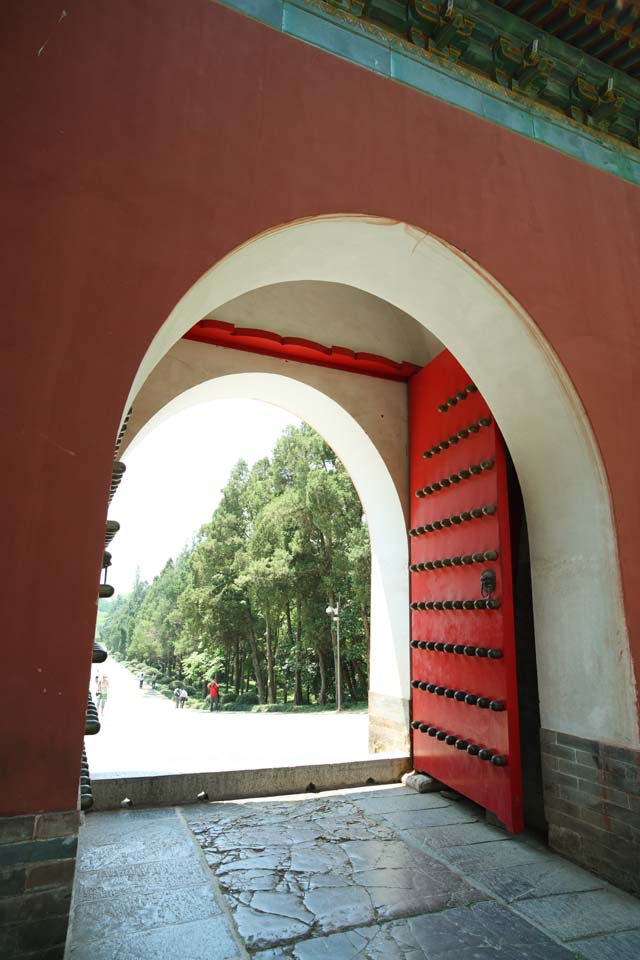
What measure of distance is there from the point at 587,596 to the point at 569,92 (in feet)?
10.2

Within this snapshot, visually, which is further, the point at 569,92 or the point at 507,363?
the point at 569,92

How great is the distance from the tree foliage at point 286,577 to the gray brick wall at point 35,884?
1346 cm

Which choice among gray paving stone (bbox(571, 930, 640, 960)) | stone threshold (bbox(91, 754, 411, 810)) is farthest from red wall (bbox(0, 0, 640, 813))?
stone threshold (bbox(91, 754, 411, 810))

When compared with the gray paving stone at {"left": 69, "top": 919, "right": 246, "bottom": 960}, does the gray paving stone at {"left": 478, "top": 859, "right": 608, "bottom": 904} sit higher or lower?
lower

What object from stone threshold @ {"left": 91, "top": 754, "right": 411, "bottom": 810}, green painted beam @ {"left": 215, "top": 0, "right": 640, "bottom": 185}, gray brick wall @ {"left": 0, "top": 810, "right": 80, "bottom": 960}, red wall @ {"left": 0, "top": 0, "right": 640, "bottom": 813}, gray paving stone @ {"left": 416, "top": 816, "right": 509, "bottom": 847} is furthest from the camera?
stone threshold @ {"left": 91, "top": 754, "right": 411, "bottom": 810}

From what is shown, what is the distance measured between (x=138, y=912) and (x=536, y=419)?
2880 mm

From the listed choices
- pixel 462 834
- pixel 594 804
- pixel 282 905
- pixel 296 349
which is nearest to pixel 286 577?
pixel 296 349

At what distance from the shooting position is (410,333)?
501cm

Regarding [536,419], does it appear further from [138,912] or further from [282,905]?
[138,912]

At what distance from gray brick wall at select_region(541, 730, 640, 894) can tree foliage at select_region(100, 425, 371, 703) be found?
39.4 ft

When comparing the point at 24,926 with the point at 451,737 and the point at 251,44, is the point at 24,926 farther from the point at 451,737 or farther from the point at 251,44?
the point at 251,44

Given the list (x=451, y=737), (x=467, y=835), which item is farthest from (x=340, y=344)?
(x=467, y=835)

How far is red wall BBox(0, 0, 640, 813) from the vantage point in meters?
1.73

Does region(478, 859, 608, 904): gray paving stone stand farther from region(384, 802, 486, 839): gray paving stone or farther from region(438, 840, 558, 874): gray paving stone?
region(384, 802, 486, 839): gray paving stone
